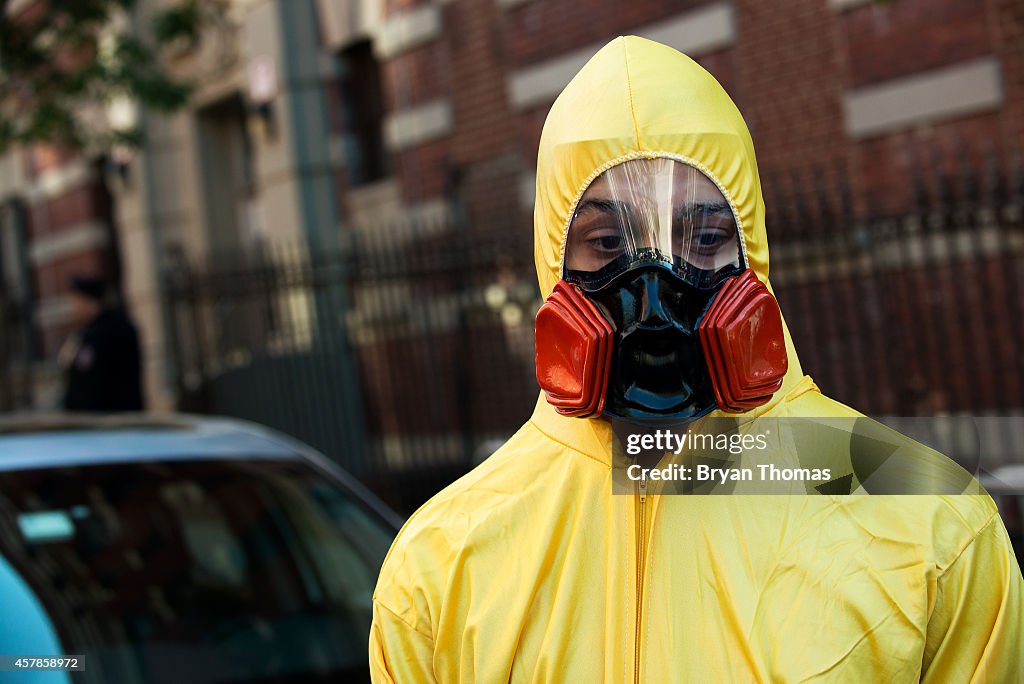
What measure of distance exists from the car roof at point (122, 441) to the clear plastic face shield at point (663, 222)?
2.31 m

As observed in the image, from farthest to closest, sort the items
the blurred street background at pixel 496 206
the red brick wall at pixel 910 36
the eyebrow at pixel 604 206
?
the red brick wall at pixel 910 36
the blurred street background at pixel 496 206
the eyebrow at pixel 604 206

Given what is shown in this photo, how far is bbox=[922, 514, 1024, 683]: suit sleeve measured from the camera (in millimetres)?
1493

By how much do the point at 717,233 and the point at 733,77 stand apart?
6709 mm

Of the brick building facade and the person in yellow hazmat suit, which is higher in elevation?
the brick building facade

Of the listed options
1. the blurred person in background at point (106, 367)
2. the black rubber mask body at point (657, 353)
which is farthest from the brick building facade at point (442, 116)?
the black rubber mask body at point (657, 353)

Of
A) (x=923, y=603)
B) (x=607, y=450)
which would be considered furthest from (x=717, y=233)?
(x=923, y=603)

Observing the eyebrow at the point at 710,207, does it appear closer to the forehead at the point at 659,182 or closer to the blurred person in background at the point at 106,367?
the forehead at the point at 659,182

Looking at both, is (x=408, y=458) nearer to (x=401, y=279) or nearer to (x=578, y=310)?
(x=401, y=279)

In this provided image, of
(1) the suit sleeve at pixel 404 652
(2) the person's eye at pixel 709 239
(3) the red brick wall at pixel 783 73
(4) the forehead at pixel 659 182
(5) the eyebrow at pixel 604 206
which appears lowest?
(1) the suit sleeve at pixel 404 652

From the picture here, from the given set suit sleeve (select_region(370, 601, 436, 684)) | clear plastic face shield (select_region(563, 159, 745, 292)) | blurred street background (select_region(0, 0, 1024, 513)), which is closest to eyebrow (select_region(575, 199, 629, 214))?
clear plastic face shield (select_region(563, 159, 745, 292))

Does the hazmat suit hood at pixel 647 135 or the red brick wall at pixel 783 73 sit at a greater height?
the red brick wall at pixel 783 73

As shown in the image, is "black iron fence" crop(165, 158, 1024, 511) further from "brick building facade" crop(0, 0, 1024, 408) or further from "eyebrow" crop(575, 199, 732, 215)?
"eyebrow" crop(575, 199, 732, 215)

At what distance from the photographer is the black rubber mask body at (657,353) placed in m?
1.67

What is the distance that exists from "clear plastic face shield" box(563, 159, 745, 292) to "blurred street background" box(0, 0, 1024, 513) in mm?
2225
